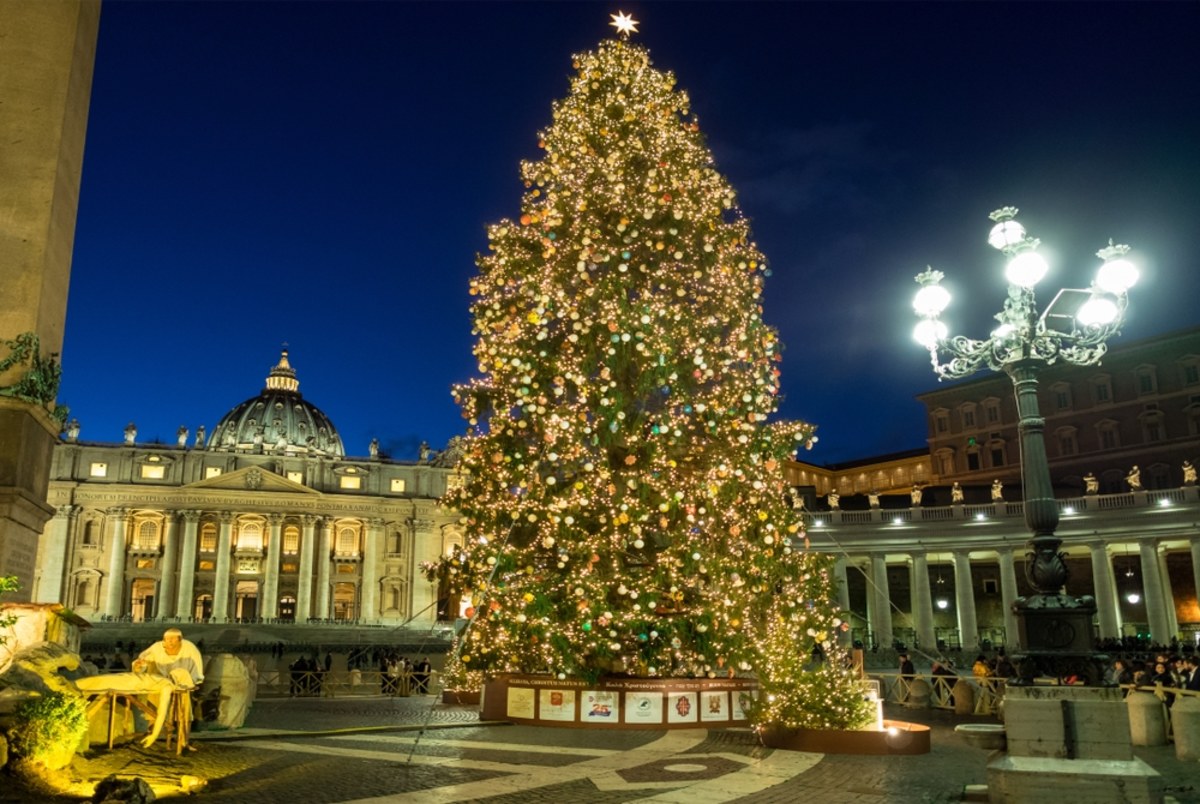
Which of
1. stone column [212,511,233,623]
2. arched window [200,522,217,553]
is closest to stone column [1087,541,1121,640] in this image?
stone column [212,511,233,623]

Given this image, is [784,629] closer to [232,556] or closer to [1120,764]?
[1120,764]

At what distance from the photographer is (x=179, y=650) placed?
1011cm

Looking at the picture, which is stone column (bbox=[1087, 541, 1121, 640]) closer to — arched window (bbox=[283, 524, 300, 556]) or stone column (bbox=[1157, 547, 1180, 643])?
stone column (bbox=[1157, 547, 1180, 643])

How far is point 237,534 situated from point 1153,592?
84.7 metres

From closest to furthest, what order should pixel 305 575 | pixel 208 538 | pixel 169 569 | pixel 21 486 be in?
1. pixel 21 486
2. pixel 169 569
3. pixel 305 575
4. pixel 208 538

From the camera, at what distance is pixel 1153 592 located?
4184 centimetres

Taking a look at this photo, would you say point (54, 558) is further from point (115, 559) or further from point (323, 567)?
point (323, 567)

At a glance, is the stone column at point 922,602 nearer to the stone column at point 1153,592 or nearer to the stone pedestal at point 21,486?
the stone column at point 1153,592

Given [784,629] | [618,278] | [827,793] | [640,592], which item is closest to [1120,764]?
[827,793]

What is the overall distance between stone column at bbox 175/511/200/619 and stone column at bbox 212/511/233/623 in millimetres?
2219

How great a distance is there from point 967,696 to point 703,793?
12.7 meters

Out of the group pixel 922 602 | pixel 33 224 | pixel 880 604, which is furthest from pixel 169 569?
pixel 33 224

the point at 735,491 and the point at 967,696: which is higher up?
the point at 735,491

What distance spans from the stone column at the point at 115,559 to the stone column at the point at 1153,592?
84914 mm
